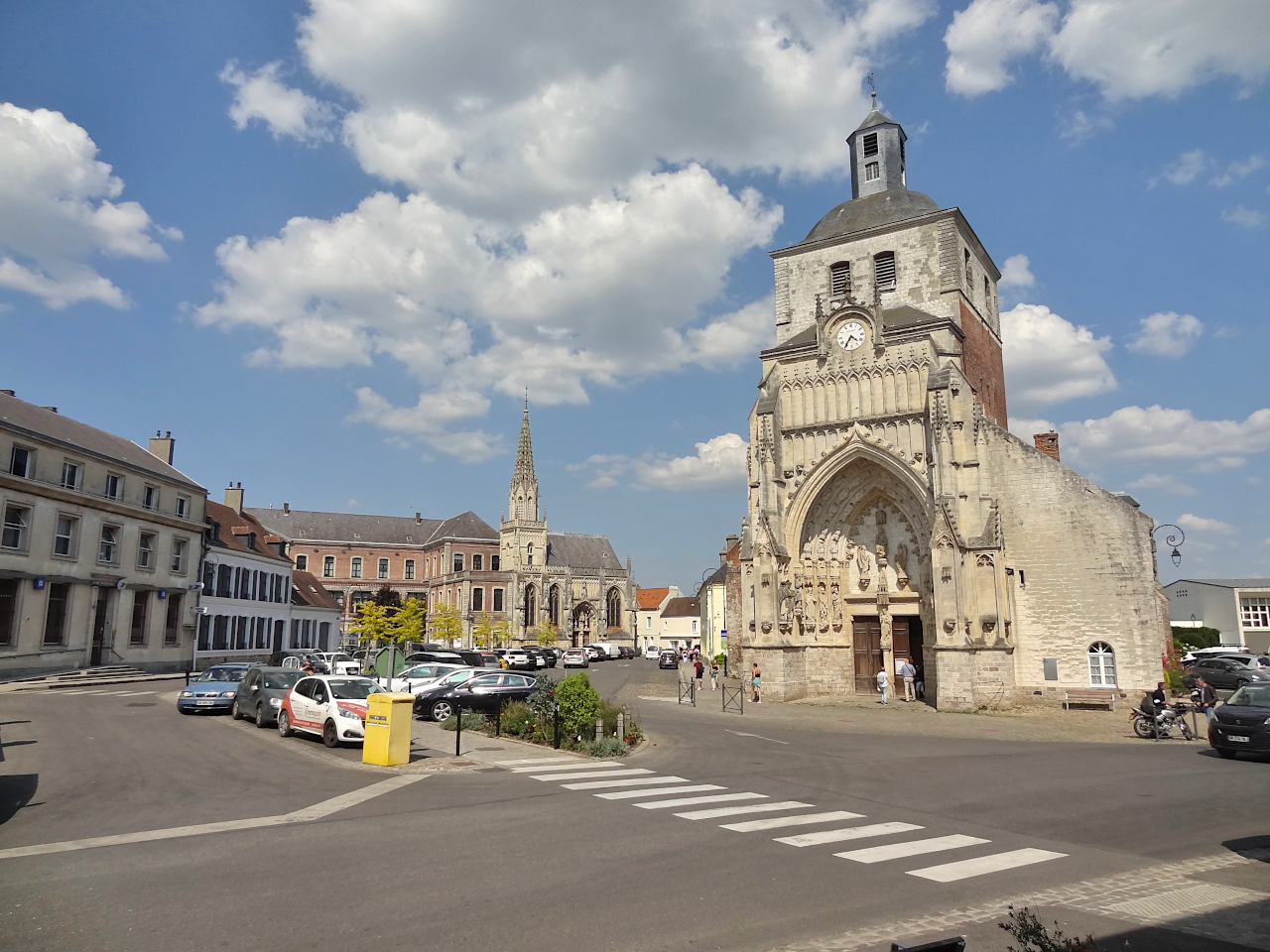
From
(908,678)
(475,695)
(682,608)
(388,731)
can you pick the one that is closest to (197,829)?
(388,731)

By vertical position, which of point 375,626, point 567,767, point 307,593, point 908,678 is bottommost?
point 567,767

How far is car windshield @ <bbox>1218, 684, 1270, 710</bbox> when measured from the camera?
1596cm

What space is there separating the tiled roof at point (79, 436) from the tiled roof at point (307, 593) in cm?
1465

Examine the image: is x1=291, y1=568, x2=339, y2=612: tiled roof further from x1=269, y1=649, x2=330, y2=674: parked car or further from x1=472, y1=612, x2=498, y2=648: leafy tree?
x1=269, y1=649, x2=330, y2=674: parked car

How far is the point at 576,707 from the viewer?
1648 centimetres

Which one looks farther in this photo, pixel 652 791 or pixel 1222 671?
pixel 1222 671

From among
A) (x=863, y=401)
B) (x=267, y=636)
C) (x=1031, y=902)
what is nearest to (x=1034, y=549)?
(x=863, y=401)

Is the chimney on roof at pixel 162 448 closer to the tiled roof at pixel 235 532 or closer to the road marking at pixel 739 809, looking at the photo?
the tiled roof at pixel 235 532

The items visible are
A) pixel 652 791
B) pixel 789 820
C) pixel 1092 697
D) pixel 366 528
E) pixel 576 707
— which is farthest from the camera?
pixel 366 528

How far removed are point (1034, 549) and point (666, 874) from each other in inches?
910

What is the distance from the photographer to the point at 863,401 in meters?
28.9

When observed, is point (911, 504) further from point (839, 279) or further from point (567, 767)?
point (567, 767)

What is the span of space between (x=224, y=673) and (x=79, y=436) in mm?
16123

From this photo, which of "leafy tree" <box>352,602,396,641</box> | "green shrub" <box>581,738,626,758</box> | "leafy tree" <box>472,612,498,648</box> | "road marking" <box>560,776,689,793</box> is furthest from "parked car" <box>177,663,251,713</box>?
"leafy tree" <box>472,612,498,648</box>
